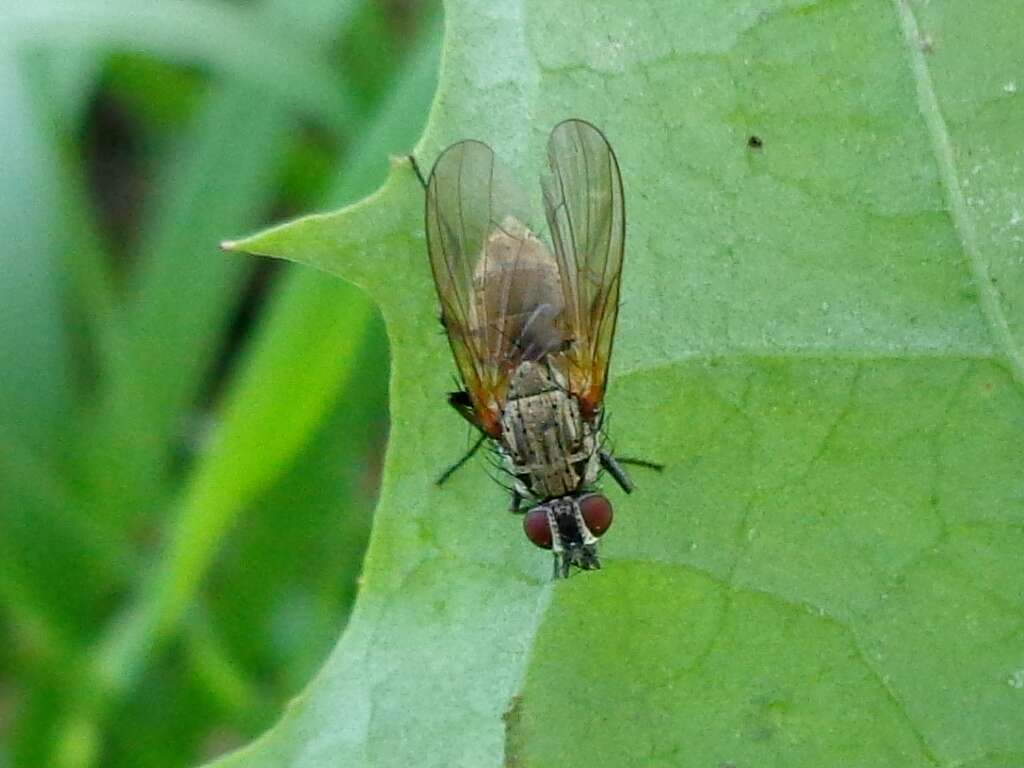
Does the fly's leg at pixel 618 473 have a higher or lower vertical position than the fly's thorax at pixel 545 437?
higher

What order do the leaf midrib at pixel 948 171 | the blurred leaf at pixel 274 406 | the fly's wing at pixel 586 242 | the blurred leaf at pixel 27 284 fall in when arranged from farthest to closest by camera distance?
the blurred leaf at pixel 27 284
the blurred leaf at pixel 274 406
the fly's wing at pixel 586 242
the leaf midrib at pixel 948 171

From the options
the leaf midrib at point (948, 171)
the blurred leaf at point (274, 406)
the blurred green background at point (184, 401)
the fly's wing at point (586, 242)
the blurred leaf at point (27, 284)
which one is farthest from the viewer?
the blurred leaf at point (27, 284)

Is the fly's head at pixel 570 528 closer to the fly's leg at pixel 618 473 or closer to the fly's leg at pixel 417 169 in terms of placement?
the fly's leg at pixel 618 473

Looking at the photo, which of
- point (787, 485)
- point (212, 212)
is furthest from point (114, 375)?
point (787, 485)

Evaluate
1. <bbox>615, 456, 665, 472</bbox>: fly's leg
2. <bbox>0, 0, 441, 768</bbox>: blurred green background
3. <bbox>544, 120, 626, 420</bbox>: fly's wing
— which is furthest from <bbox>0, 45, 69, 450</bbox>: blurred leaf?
<bbox>615, 456, 665, 472</bbox>: fly's leg

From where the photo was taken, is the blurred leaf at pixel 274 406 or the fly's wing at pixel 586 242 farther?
the blurred leaf at pixel 274 406

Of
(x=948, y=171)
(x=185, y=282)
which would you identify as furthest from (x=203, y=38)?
(x=948, y=171)

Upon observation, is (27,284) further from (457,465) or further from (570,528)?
(570,528)

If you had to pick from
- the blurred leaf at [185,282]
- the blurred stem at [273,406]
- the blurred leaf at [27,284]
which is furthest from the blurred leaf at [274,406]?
the blurred leaf at [27,284]
